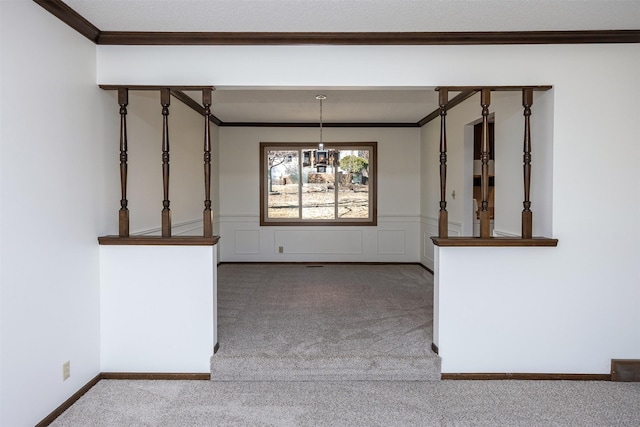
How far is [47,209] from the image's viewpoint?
104 inches

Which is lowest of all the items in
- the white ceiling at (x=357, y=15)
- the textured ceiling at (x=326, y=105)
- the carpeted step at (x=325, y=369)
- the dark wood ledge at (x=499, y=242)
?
the carpeted step at (x=325, y=369)

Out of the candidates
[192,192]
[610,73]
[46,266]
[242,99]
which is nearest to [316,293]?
[192,192]

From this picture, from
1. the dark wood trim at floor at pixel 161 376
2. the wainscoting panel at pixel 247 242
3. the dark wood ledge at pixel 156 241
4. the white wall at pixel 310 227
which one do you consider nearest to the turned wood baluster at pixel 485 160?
the dark wood ledge at pixel 156 241

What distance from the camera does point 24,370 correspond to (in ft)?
8.00

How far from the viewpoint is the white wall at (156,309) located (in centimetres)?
328

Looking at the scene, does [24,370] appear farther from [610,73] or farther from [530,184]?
[610,73]

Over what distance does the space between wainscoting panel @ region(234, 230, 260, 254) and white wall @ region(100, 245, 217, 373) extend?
4.32 m

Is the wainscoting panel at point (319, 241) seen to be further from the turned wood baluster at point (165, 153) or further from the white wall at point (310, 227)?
the turned wood baluster at point (165, 153)

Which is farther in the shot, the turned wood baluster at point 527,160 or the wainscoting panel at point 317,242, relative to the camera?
the wainscoting panel at point 317,242

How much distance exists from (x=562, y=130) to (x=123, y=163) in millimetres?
3261

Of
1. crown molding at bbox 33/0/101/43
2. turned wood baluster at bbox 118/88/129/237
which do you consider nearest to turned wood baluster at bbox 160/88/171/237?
turned wood baluster at bbox 118/88/129/237

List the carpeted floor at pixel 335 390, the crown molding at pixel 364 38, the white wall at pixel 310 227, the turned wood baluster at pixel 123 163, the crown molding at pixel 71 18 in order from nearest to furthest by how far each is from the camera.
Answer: the crown molding at pixel 71 18 → the carpeted floor at pixel 335 390 → the crown molding at pixel 364 38 → the turned wood baluster at pixel 123 163 → the white wall at pixel 310 227

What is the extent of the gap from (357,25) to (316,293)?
326cm

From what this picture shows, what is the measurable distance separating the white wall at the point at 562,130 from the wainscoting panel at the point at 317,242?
4348 millimetres
